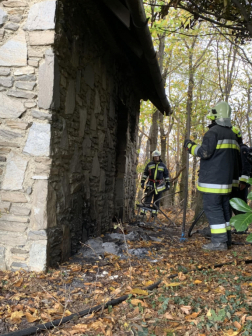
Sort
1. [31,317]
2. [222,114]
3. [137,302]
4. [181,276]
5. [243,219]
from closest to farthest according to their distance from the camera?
[243,219] < [31,317] < [137,302] < [181,276] < [222,114]

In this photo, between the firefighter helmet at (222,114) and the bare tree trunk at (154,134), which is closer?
the firefighter helmet at (222,114)

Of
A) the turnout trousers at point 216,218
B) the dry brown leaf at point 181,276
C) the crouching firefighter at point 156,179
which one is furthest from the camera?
the crouching firefighter at point 156,179

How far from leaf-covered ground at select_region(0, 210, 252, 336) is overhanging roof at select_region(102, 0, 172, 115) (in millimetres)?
2813

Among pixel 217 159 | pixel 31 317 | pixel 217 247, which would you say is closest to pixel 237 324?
pixel 31 317

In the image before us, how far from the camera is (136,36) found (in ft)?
14.7

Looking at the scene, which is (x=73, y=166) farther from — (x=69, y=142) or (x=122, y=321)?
(x=122, y=321)

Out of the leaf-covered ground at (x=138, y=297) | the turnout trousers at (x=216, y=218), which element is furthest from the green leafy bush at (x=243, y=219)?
the turnout trousers at (x=216, y=218)

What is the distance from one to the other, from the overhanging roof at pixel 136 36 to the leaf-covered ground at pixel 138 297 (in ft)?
9.23

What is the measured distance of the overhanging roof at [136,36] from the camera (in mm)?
3570

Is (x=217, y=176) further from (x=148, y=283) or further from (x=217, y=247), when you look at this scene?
(x=148, y=283)

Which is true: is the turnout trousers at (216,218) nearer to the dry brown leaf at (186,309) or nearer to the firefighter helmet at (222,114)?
the firefighter helmet at (222,114)

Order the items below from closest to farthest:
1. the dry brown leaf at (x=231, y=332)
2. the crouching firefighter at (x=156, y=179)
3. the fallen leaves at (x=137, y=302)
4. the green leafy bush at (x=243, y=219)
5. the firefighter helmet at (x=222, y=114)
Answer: the green leafy bush at (x=243, y=219) → the dry brown leaf at (x=231, y=332) → the fallen leaves at (x=137, y=302) → the firefighter helmet at (x=222, y=114) → the crouching firefighter at (x=156, y=179)

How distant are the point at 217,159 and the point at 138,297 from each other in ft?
8.42

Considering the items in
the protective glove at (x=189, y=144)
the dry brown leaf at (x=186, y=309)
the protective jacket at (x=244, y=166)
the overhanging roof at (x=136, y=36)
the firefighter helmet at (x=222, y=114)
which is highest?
the overhanging roof at (x=136, y=36)
